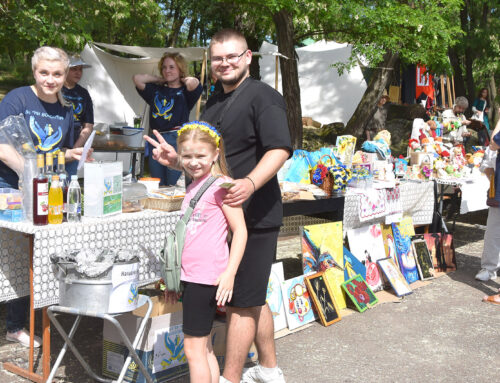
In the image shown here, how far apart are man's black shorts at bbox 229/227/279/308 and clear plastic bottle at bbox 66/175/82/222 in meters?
0.90

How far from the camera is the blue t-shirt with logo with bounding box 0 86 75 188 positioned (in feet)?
9.97

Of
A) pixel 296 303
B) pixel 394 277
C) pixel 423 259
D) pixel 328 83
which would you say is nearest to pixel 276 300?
pixel 296 303

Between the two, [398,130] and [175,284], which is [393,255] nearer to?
[175,284]

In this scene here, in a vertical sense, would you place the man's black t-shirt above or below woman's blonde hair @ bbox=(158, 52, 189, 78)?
below

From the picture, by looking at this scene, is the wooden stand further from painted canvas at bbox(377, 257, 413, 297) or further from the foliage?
the foliage

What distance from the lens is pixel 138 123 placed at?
7.92 metres

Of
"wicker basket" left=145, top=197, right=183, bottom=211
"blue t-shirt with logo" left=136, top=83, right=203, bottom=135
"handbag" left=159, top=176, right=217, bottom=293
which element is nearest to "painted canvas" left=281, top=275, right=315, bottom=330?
"wicker basket" left=145, top=197, right=183, bottom=211

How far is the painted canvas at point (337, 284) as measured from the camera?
446 centimetres

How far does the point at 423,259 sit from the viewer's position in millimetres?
5461

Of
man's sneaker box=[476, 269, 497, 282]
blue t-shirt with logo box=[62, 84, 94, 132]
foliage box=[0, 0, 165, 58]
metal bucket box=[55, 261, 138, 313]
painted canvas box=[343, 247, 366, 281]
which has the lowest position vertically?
man's sneaker box=[476, 269, 497, 282]

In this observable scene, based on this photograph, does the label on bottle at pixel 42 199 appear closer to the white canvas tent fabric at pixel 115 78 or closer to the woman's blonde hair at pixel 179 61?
the woman's blonde hair at pixel 179 61

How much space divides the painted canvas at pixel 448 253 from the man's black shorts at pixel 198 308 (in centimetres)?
393

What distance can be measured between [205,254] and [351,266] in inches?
103

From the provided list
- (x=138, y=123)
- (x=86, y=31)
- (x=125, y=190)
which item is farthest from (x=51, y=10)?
(x=125, y=190)
